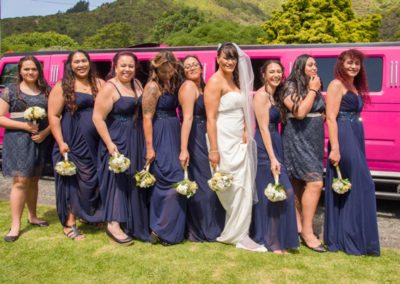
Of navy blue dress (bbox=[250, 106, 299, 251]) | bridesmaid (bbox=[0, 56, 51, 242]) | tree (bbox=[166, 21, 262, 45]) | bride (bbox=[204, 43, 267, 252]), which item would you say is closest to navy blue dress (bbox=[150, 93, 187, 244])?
bride (bbox=[204, 43, 267, 252])

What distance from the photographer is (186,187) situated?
12.3ft

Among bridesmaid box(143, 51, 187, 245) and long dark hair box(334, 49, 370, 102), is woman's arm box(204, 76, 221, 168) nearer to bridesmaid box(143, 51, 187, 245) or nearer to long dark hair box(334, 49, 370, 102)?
bridesmaid box(143, 51, 187, 245)

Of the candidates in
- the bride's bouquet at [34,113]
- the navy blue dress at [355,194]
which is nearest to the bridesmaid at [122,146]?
the bride's bouquet at [34,113]

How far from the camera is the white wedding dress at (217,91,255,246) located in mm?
3820

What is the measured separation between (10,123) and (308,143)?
9.60ft

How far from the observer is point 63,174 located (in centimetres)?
388

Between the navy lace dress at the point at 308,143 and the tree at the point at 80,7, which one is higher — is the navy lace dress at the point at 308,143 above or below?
below

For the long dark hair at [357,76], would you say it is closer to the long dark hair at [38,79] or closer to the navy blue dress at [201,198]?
the navy blue dress at [201,198]

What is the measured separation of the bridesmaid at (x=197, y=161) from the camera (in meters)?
3.86

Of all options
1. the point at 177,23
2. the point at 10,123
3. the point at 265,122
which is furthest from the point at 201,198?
the point at 177,23

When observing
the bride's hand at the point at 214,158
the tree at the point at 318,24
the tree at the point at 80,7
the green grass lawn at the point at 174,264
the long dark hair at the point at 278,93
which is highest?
the tree at the point at 80,7

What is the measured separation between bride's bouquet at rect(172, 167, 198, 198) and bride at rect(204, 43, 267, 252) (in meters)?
A: 0.26

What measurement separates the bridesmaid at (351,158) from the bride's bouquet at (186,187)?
1.33m

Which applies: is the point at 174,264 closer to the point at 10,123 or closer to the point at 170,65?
the point at 170,65
